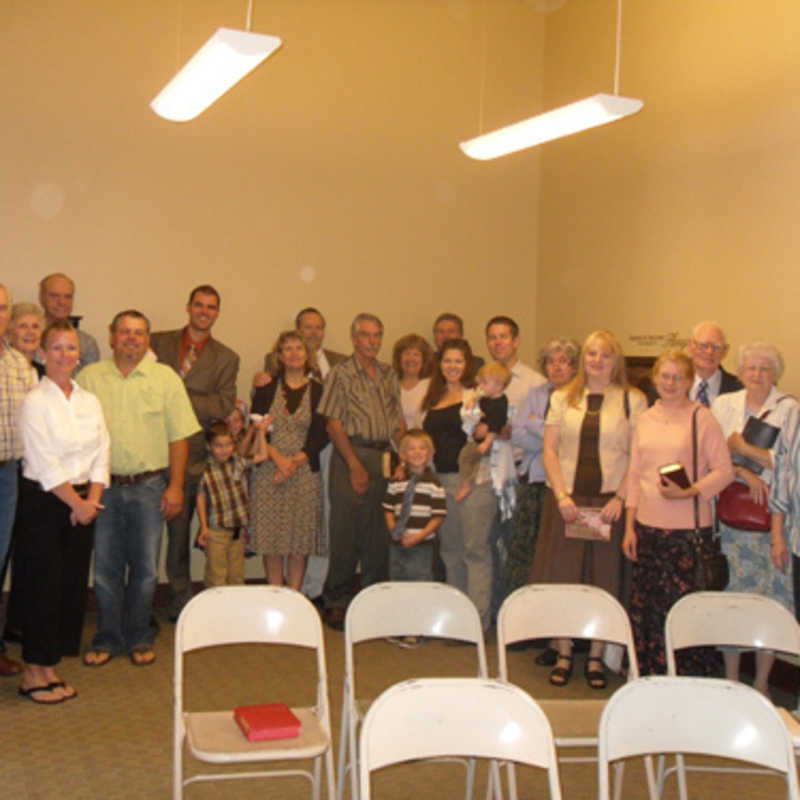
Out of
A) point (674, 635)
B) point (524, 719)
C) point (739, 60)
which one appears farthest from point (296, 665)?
point (739, 60)

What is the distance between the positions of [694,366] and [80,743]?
3132 mm

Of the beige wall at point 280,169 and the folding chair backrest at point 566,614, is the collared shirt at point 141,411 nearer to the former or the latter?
the beige wall at point 280,169

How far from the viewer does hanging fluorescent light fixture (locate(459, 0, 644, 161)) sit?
432 cm

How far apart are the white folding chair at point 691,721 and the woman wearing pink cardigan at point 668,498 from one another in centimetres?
196

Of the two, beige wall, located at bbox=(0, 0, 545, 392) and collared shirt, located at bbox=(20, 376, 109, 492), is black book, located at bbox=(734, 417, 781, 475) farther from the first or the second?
beige wall, located at bbox=(0, 0, 545, 392)

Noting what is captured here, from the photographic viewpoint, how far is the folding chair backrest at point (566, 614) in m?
3.17

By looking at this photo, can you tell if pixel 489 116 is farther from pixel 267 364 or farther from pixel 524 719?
pixel 524 719

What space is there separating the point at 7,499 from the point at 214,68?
201cm

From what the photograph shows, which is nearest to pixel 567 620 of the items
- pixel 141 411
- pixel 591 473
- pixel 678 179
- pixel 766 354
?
pixel 591 473

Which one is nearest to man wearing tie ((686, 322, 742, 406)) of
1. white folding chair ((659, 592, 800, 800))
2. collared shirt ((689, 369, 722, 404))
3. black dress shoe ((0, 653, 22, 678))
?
collared shirt ((689, 369, 722, 404))

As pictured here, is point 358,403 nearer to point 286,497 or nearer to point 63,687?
point 286,497

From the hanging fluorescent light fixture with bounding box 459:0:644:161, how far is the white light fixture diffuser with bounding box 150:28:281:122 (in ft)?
4.82

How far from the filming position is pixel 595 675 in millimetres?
4660

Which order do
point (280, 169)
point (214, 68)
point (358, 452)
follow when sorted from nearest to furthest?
point (214, 68) < point (358, 452) < point (280, 169)
